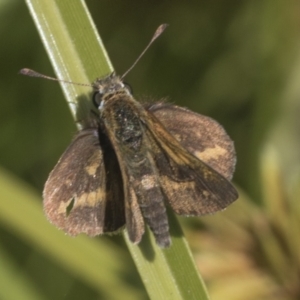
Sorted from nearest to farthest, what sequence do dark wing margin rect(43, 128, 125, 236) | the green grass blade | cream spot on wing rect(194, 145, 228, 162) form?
the green grass blade
dark wing margin rect(43, 128, 125, 236)
cream spot on wing rect(194, 145, 228, 162)

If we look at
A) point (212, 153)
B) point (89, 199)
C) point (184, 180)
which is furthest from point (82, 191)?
point (212, 153)

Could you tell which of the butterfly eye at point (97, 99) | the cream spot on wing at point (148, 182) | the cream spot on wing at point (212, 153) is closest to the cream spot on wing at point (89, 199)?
the cream spot on wing at point (148, 182)

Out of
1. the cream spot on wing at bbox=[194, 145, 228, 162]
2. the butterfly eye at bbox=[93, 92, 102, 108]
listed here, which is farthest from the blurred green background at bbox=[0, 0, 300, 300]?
the butterfly eye at bbox=[93, 92, 102, 108]

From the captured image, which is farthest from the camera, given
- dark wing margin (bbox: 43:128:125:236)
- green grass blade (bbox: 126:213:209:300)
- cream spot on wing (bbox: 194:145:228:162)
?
cream spot on wing (bbox: 194:145:228:162)

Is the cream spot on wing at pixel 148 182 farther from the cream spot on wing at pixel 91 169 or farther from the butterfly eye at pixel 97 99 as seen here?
the butterfly eye at pixel 97 99

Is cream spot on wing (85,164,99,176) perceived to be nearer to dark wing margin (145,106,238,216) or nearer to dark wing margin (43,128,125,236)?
dark wing margin (43,128,125,236)

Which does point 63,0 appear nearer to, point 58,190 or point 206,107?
point 58,190

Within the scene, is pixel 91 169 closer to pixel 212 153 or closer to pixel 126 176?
pixel 126 176
